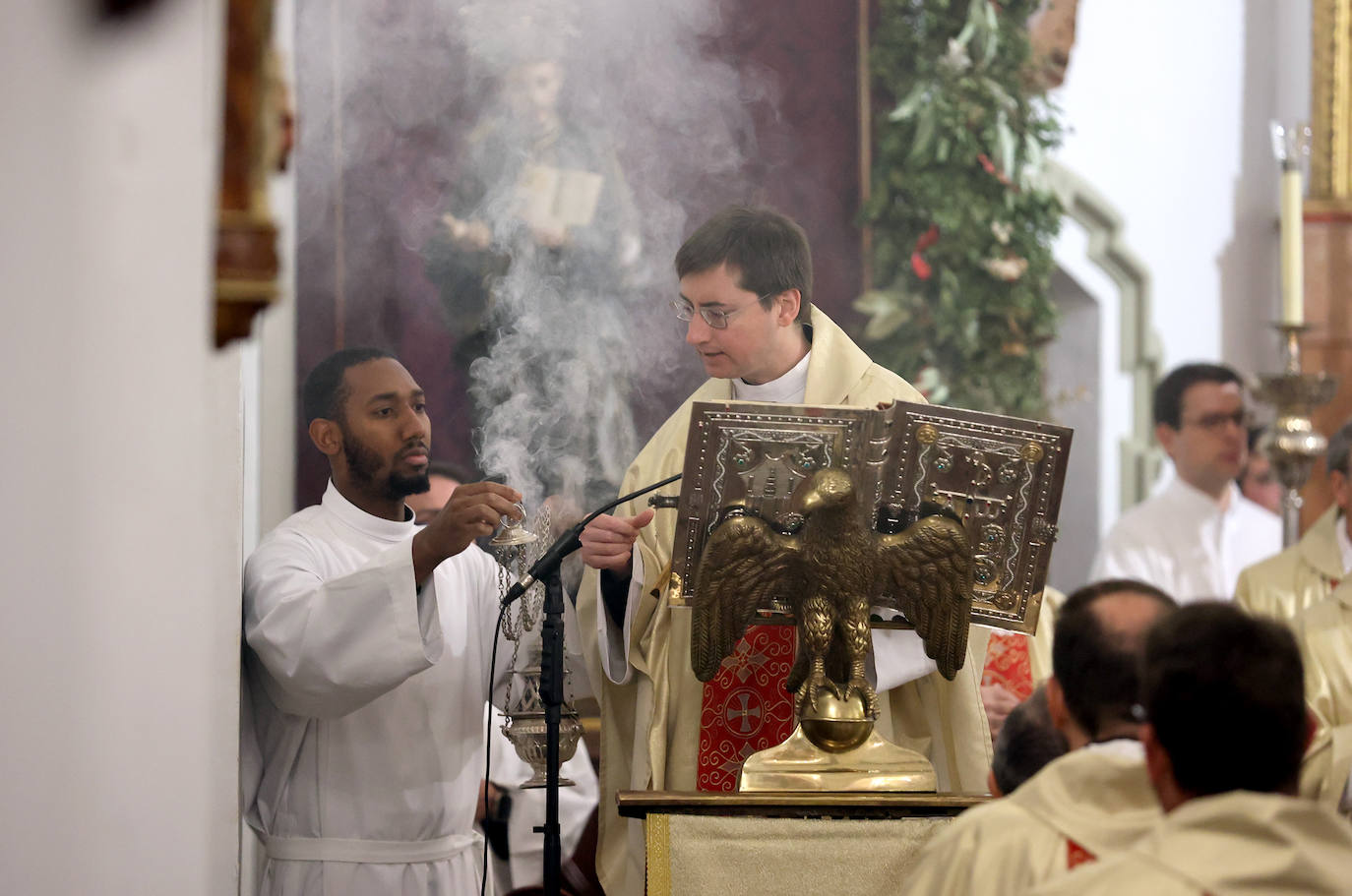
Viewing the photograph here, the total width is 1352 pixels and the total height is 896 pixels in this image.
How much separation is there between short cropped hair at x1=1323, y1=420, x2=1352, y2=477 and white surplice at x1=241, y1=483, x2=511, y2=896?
2.64 meters

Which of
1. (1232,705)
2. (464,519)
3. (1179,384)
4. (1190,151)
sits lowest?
(1232,705)

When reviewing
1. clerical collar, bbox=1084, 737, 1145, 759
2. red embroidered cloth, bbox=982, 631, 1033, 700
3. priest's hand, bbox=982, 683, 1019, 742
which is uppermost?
clerical collar, bbox=1084, 737, 1145, 759

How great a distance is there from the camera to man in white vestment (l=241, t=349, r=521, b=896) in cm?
340

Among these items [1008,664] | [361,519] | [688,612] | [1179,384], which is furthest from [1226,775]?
[1179,384]

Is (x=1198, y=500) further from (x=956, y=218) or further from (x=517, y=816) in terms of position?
(x=517, y=816)

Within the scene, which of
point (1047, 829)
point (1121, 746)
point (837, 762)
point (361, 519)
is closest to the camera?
point (1047, 829)

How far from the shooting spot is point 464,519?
3.30 metres

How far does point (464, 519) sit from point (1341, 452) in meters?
2.93

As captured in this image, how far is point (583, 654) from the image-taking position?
3.68 m

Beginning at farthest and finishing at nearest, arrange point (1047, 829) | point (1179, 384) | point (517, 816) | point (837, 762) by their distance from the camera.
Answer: point (1179, 384)
point (517, 816)
point (837, 762)
point (1047, 829)

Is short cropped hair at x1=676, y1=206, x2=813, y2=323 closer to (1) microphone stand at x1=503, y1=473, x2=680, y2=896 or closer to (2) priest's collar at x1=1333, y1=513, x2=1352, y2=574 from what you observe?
(1) microphone stand at x1=503, y1=473, x2=680, y2=896

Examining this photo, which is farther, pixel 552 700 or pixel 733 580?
pixel 552 700

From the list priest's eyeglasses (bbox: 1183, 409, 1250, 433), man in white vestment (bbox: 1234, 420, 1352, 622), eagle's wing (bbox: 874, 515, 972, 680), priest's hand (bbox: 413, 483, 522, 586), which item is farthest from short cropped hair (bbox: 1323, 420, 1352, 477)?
priest's hand (bbox: 413, 483, 522, 586)

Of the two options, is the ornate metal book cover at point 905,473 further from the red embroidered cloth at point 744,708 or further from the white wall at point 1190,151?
the white wall at point 1190,151
